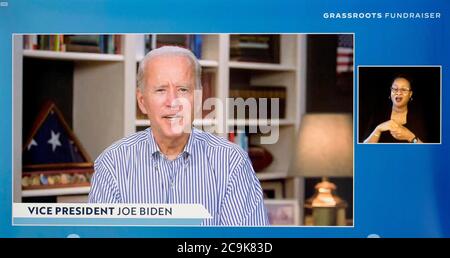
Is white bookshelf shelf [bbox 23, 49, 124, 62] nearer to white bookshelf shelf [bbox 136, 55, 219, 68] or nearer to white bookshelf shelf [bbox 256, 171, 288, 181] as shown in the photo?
white bookshelf shelf [bbox 136, 55, 219, 68]

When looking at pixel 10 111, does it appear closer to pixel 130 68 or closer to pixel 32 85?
pixel 32 85

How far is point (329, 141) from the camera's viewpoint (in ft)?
6.89

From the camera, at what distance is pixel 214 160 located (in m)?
2.06

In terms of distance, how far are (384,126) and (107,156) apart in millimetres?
721

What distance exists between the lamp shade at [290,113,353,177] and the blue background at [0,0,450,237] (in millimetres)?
31

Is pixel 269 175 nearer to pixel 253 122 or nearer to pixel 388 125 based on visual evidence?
pixel 253 122

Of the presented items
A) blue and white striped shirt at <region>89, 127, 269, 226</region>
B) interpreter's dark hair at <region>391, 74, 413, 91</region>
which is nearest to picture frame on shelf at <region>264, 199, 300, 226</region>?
blue and white striped shirt at <region>89, 127, 269, 226</region>

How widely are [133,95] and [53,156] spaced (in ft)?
1.19

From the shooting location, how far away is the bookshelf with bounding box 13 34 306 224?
6.68ft

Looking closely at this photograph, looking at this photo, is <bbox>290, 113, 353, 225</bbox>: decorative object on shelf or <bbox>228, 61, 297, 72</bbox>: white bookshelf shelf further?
<bbox>228, 61, 297, 72</bbox>: white bookshelf shelf

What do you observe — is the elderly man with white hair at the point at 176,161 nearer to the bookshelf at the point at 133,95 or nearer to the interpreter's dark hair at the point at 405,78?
the bookshelf at the point at 133,95

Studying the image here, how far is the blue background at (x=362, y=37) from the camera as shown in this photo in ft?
6.58
